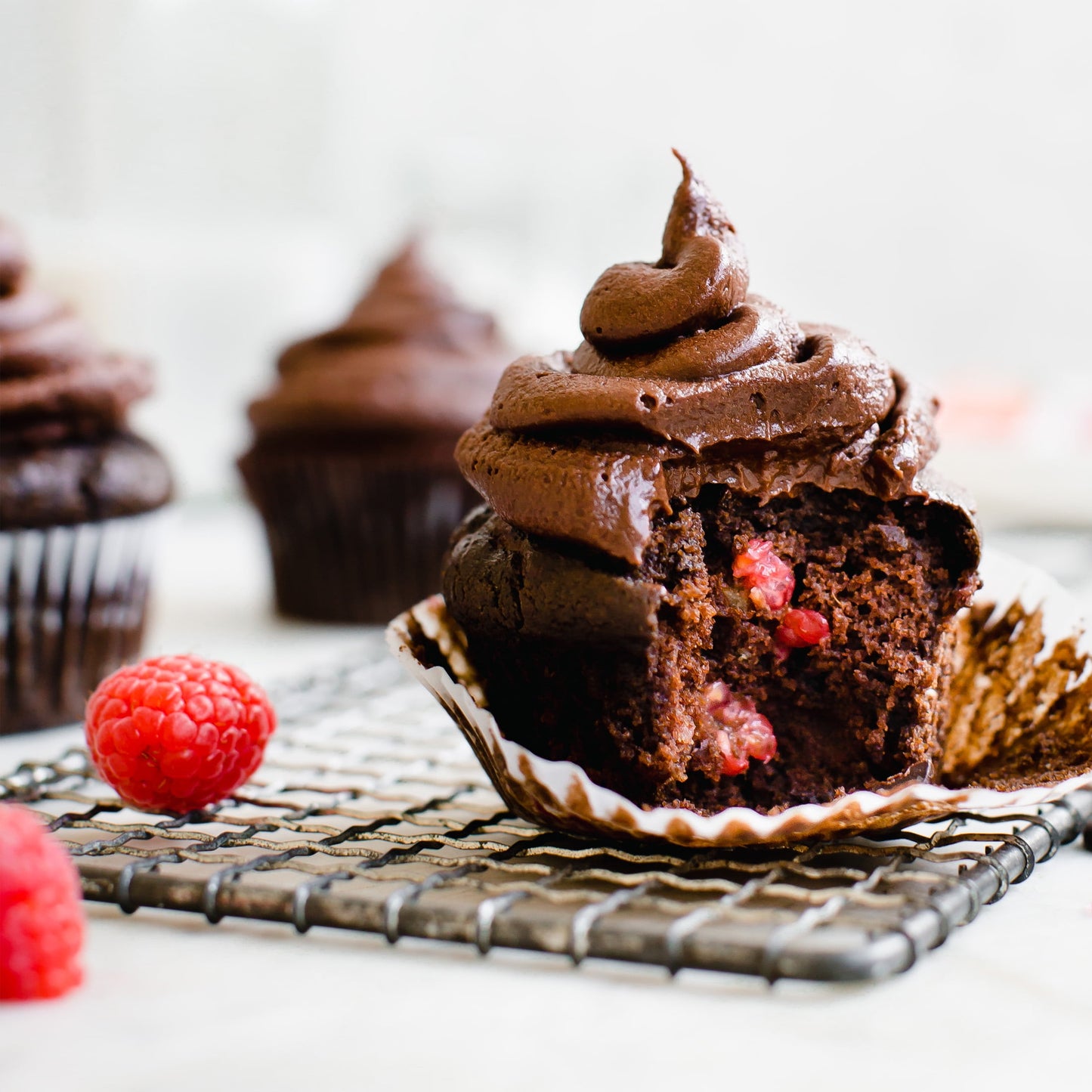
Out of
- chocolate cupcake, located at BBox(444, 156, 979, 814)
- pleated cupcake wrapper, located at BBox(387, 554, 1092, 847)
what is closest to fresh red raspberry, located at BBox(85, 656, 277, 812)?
pleated cupcake wrapper, located at BBox(387, 554, 1092, 847)

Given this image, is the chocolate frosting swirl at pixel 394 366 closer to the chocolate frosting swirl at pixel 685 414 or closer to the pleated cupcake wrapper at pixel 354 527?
the pleated cupcake wrapper at pixel 354 527

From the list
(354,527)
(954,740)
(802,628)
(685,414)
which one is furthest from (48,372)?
(954,740)

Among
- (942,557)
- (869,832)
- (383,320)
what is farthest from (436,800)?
(383,320)

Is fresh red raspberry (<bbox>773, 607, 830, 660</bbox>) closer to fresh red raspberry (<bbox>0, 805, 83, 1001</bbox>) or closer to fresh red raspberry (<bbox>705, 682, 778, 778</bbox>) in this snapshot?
fresh red raspberry (<bbox>705, 682, 778, 778</bbox>)

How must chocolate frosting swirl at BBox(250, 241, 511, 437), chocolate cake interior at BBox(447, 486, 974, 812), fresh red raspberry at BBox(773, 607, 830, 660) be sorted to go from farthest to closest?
chocolate frosting swirl at BBox(250, 241, 511, 437), fresh red raspberry at BBox(773, 607, 830, 660), chocolate cake interior at BBox(447, 486, 974, 812)

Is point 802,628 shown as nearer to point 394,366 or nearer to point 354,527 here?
point 394,366

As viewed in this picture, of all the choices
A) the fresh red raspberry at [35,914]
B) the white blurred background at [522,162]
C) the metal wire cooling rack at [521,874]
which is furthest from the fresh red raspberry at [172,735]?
the white blurred background at [522,162]

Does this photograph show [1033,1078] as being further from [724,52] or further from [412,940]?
[724,52]
